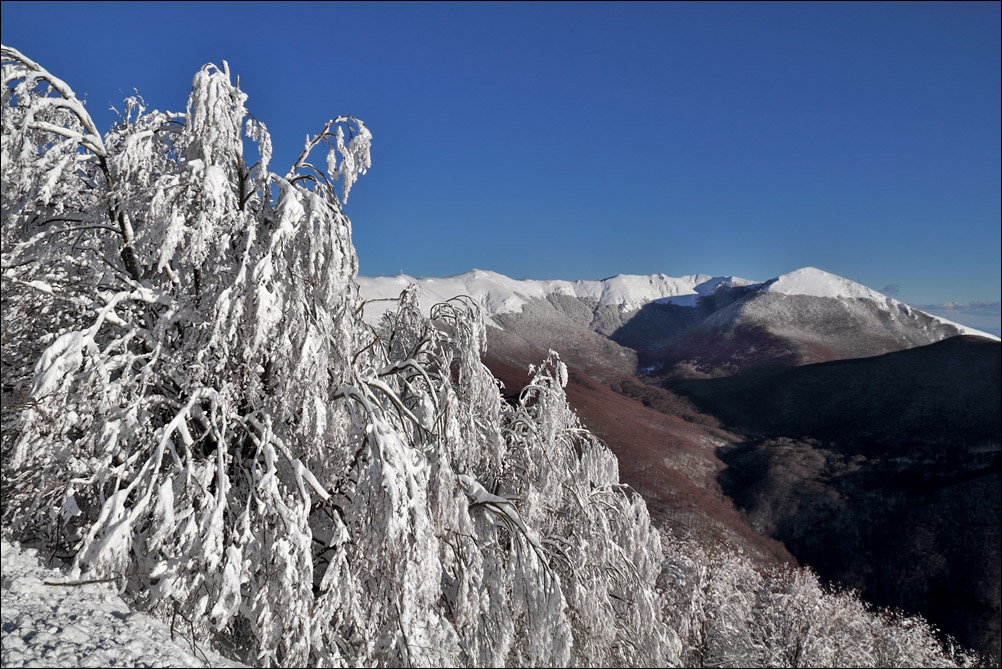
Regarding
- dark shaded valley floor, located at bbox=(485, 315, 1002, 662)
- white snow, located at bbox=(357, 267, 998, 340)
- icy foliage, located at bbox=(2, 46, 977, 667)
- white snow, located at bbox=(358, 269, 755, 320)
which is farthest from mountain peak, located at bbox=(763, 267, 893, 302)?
icy foliage, located at bbox=(2, 46, 977, 667)

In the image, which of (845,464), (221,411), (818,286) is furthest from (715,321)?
(221,411)

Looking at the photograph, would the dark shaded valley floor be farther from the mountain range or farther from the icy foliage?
the icy foliage

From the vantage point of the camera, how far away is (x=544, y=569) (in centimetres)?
497

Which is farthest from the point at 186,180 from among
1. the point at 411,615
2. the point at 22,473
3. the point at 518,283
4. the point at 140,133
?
the point at 518,283

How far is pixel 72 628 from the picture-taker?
3.13 metres

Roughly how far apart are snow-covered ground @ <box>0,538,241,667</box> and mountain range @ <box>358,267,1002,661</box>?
124 inches

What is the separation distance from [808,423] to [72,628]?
2844 inches

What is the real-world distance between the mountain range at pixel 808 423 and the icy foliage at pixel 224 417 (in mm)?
1435

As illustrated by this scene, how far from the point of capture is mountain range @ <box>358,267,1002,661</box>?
34.6 m

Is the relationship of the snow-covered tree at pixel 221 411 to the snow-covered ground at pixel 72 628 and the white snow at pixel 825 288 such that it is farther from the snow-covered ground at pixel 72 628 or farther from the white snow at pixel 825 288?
the white snow at pixel 825 288

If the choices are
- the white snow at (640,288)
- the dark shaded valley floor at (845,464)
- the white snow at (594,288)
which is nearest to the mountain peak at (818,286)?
the white snow at (640,288)

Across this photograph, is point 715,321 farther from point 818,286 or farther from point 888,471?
point 888,471

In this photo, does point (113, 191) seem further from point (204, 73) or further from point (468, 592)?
point (468, 592)

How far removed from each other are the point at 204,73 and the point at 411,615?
448 centimetres
